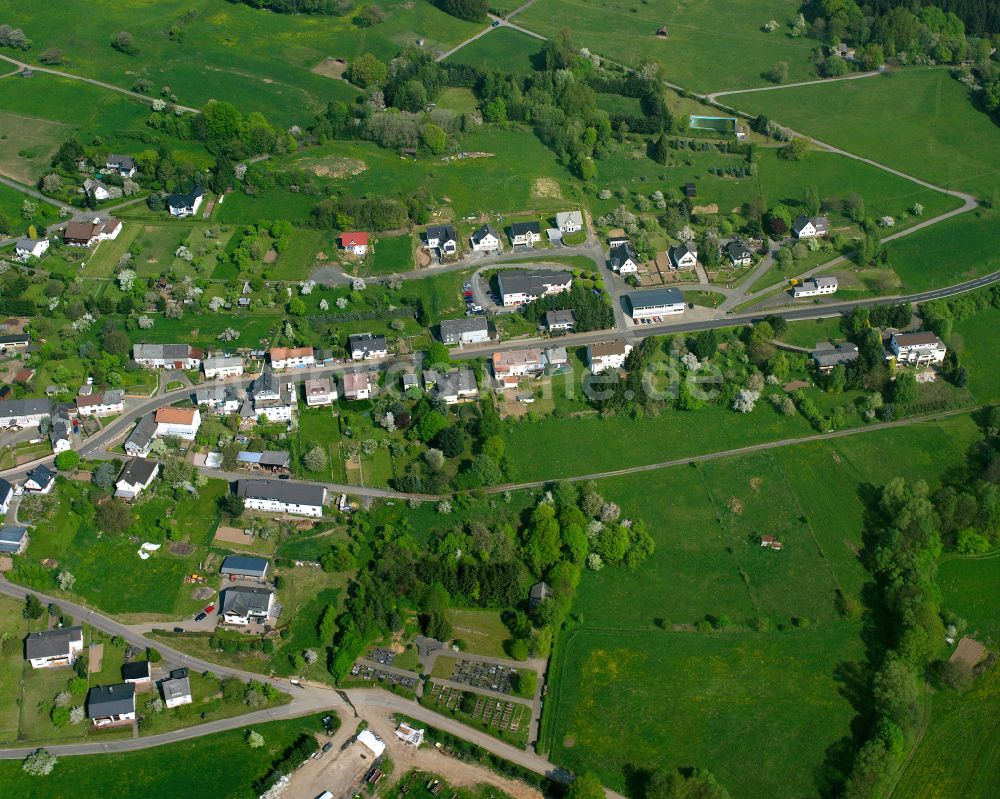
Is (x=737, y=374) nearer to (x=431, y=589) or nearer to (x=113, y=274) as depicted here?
(x=431, y=589)

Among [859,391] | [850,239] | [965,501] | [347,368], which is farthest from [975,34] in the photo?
[347,368]

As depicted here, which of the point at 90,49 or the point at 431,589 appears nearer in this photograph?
the point at 431,589

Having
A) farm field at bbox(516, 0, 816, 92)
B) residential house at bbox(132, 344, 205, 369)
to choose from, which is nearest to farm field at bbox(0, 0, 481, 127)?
farm field at bbox(516, 0, 816, 92)

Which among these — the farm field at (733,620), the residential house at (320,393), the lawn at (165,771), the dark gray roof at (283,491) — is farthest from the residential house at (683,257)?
the lawn at (165,771)

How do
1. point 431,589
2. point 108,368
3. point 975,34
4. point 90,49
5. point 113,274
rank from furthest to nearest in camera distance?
1. point 975,34
2. point 90,49
3. point 113,274
4. point 108,368
5. point 431,589

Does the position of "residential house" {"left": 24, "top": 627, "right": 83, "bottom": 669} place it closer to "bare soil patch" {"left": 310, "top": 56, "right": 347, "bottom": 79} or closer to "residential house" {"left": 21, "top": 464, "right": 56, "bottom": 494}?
"residential house" {"left": 21, "top": 464, "right": 56, "bottom": 494}

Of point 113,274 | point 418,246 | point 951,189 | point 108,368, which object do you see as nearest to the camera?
point 108,368

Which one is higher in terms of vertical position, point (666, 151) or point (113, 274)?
point (666, 151)
